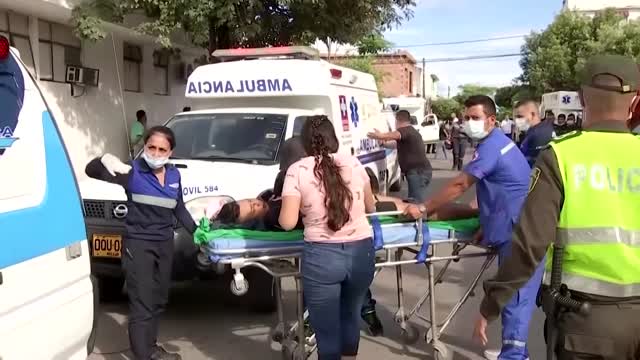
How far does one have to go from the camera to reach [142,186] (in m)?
4.71

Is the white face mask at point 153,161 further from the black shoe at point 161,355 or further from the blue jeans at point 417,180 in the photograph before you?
the blue jeans at point 417,180

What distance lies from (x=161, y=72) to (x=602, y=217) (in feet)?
52.5

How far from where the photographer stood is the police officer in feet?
7.99

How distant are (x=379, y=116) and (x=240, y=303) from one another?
18.5 ft

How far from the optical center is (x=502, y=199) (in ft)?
14.6

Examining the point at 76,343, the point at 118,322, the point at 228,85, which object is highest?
the point at 228,85

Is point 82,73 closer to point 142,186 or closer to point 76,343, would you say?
point 142,186

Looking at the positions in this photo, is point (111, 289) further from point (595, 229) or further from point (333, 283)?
point (595, 229)

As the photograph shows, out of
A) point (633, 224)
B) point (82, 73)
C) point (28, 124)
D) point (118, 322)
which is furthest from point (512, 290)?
point (82, 73)

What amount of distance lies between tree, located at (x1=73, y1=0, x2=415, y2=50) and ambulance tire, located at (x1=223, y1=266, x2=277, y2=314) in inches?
266

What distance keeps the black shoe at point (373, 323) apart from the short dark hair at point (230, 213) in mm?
1598

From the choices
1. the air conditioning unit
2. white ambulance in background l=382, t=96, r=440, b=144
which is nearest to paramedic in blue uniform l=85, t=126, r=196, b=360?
the air conditioning unit

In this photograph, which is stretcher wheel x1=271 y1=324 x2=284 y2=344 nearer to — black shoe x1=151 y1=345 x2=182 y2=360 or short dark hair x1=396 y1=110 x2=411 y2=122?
black shoe x1=151 y1=345 x2=182 y2=360

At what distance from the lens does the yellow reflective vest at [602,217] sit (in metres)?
2.44
